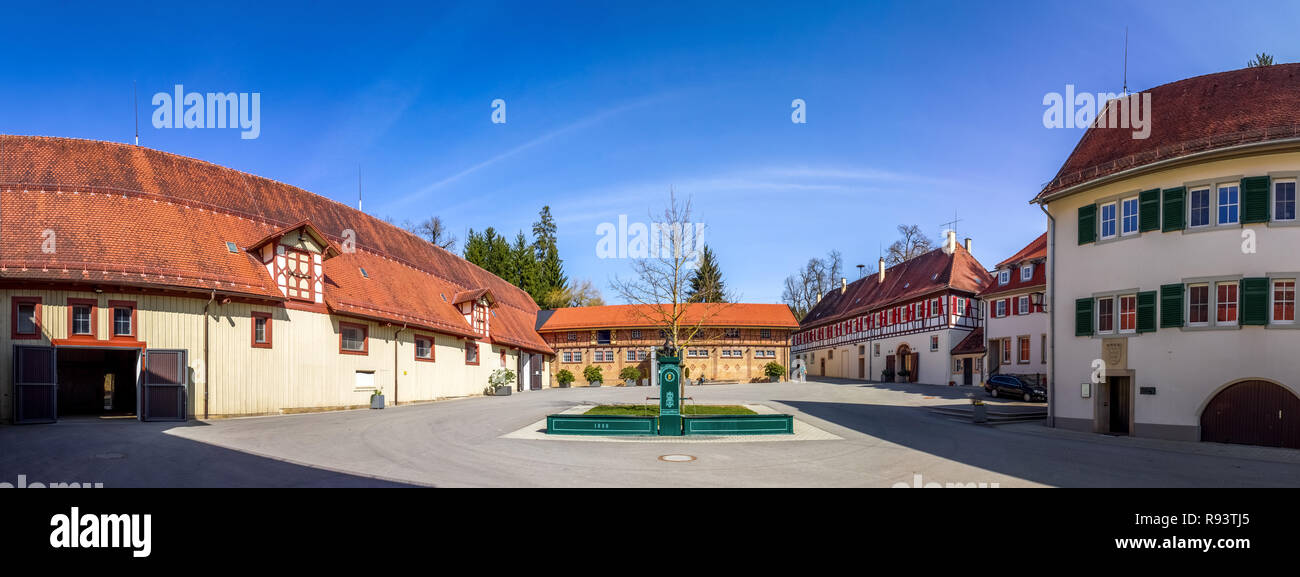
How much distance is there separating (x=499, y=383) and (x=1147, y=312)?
29.9 m

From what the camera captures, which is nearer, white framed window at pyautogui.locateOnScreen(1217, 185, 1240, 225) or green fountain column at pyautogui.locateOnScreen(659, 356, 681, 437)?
green fountain column at pyautogui.locateOnScreen(659, 356, 681, 437)

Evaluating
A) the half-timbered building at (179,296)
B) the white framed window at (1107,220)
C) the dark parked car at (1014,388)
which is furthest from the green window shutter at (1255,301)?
the half-timbered building at (179,296)

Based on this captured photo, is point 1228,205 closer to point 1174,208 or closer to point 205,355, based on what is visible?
point 1174,208

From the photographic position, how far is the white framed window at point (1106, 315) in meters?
20.3

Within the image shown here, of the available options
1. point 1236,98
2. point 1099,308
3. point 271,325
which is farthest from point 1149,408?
point 271,325

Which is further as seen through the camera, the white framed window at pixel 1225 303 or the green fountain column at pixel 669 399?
the white framed window at pixel 1225 303

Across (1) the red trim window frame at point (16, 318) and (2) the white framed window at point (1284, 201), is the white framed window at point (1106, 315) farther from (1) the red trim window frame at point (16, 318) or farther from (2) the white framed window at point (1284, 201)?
(1) the red trim window frame at point (16, 318)

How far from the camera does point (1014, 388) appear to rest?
108 feet

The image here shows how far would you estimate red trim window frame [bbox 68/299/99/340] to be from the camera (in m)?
19.0

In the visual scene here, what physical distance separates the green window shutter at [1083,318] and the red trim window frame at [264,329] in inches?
1052

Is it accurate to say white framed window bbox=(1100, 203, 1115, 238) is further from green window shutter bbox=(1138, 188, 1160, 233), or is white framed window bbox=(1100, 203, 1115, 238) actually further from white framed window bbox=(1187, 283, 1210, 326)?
white framed window bbox=(1187, 283, 1210, 326)

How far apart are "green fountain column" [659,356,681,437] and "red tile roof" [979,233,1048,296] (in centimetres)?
2733

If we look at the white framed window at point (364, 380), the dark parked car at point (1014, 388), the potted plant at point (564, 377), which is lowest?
the potted plant at point (564, 377)

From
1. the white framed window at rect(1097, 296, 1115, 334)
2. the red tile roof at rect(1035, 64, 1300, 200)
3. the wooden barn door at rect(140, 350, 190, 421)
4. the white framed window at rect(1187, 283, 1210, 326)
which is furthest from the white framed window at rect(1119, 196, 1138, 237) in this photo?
the wooden barn door at rect(140, 350, 190, 421)
